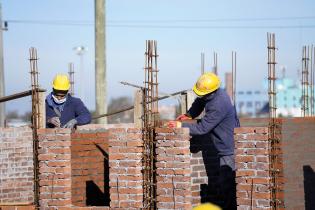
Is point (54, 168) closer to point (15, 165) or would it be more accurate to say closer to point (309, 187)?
point (309, 187)

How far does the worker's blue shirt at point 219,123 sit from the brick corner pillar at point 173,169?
0.85 feet

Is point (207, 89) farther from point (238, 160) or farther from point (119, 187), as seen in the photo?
point (119, 187)

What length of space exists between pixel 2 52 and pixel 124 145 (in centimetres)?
1234

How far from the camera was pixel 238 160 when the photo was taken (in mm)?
6191

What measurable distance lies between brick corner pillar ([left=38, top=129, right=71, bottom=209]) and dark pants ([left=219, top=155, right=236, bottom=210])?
177 cm

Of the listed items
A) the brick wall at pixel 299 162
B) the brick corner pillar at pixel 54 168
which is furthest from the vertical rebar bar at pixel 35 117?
the brick wall at pixel 299 162

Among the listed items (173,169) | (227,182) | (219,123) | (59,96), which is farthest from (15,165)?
(219,123)

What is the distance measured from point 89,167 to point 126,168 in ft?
5.32

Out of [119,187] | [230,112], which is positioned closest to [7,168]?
[119,187]

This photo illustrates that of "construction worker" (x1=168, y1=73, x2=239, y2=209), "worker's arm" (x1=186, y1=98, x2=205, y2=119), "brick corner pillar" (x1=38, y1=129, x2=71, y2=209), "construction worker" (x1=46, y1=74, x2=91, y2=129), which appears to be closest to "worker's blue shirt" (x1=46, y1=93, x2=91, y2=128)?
"construction worker" (x1=46, y1=74, x2=91, y2=129)

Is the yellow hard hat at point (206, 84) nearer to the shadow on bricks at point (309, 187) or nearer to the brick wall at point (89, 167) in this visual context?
the shadow on bricks at point (309, 187)

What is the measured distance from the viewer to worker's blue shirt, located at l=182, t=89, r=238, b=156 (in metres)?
6.56

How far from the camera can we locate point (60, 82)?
835 centimetres

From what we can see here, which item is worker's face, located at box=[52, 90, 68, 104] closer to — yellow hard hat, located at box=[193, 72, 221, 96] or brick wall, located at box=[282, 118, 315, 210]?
yellow hard hat, located at box=[193, 72, 221, 96]
